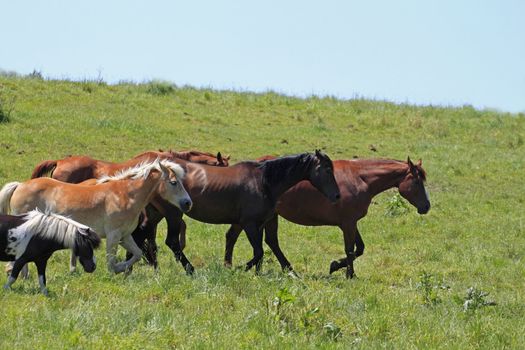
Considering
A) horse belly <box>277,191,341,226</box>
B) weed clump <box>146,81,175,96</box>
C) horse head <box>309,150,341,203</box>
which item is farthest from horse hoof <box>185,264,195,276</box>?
weed clump <box>146,81,175,96</box>

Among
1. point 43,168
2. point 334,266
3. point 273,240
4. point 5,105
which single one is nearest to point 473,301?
point 334,266

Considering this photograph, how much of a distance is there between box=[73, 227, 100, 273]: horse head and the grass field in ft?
0.63

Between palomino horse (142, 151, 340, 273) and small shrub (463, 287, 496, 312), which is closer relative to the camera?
small shrub (463, 287, 496, 312)

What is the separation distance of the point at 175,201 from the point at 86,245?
2013mm

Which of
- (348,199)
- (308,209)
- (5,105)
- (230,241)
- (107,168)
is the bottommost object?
(230,241)

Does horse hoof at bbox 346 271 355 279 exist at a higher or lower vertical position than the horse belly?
lower

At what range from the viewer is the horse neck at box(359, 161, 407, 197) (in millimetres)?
13477

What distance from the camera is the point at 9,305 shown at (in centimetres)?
827

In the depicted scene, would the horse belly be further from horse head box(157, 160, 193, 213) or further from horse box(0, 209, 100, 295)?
horse box(0, 209, 100, 295)

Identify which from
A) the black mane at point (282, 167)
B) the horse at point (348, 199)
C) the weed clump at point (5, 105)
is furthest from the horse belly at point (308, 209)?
the weed clump at point (5, 105)

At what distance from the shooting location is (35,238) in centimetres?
923

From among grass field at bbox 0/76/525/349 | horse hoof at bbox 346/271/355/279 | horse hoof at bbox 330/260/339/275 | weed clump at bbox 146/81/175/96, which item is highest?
weed clump at bbox 146/81/175/96

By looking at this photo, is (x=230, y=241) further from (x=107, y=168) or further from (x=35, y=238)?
(x=35, y=238)

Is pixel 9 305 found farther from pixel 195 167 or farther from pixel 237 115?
pixel 237 115
